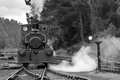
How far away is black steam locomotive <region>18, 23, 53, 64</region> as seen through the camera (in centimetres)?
1322

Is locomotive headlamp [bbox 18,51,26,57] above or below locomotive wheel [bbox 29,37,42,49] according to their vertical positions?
below

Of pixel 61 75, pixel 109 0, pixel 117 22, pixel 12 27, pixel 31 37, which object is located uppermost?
pixel 12 27

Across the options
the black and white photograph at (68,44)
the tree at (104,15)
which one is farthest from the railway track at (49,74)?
the tree at (104,15)

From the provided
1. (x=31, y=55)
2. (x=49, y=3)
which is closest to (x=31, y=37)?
(x=31, y=55)

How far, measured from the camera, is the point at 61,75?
31.4 feet

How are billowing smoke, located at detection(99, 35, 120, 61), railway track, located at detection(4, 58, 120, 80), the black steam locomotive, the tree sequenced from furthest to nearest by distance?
the tree, billowing smoke, located at detection(99, 35, 120, 61), the black steam locomotive, railway track, located at detection(4, 58, 120, 80)

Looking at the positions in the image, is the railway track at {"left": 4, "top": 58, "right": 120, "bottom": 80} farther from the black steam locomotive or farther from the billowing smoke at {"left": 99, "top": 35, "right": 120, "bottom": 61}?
the billowing smoke at {"left": 99, "top": 35, "right": 120, "bottom": 61}

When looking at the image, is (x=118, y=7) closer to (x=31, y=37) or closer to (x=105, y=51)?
(x=105, y=51)

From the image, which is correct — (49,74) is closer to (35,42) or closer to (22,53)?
(22,53)

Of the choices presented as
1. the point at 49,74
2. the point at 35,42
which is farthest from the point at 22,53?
the point at 49,74

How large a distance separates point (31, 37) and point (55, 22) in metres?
21.4

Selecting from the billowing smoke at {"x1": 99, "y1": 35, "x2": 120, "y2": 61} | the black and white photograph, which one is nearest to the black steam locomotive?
the black and white photograph

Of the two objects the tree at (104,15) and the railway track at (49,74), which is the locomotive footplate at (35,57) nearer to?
the railway track at (49,74)

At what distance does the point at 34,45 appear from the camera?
13609mm
